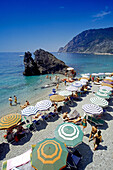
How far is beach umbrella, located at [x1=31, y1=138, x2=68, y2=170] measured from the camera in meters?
4.27

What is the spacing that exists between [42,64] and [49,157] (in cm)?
4095

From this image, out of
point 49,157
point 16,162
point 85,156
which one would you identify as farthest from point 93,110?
point 16,162

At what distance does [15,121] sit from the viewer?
7.91 metres

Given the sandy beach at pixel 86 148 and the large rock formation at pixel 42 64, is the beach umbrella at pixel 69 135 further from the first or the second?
the large rock formation at pixel 42 64

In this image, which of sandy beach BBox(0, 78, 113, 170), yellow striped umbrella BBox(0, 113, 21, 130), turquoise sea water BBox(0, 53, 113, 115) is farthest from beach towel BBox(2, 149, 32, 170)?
turquoise sea water BBox(0, 53, 113, 115)

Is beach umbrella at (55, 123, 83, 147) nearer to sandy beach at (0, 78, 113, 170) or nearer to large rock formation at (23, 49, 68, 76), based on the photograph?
sandy beach at (0, 78, 113, 170)

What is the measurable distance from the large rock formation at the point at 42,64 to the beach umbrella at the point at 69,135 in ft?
111

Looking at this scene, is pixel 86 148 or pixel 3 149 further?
pixel 3 149

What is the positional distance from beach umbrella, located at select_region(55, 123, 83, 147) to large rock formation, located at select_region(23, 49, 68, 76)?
111 feet

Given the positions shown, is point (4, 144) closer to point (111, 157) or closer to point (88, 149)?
point (88, 149)

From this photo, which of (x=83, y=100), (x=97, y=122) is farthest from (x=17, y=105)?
(x=97, y=122)

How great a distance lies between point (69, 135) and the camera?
6.09 m

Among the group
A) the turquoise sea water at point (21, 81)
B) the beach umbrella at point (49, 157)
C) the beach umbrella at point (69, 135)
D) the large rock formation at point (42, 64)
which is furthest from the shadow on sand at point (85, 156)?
the large rock formation at point (42, 64)

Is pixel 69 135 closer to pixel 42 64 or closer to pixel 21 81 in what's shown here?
pixel 21 81
